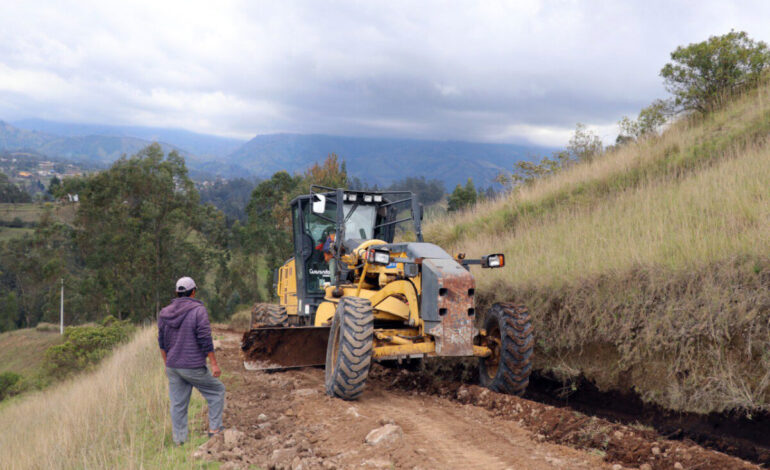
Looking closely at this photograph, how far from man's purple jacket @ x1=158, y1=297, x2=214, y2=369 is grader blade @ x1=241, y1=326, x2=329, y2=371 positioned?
93.9 inches

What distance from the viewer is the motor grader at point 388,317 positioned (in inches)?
253

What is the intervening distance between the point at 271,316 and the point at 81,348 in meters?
20.7

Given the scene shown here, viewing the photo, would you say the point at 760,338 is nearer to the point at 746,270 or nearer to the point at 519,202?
the point at 746,270

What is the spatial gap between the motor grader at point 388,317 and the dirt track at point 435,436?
0.45 m

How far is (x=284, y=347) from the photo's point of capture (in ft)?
27.5

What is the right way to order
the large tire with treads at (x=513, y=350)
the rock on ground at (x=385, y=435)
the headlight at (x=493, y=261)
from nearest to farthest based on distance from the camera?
the rock on ground at (x=385, y=435)
the large tire with treads at (x=513, y=350)
the headlight at (x=493, y=261)

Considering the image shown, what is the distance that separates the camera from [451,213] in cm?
1784

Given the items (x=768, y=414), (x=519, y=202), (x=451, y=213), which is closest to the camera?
(x=768, y=414)

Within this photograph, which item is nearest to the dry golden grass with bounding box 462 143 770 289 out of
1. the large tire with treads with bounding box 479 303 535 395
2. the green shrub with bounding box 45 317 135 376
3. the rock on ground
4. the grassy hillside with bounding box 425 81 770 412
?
the grassy hillside with bounding box 425 81 770 412

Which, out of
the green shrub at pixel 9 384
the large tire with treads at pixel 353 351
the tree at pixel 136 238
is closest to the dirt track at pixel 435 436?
the large tire with treads at pixel 353 351

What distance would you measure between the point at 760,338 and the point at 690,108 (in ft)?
37.6

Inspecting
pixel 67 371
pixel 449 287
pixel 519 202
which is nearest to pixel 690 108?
pixel 519 202

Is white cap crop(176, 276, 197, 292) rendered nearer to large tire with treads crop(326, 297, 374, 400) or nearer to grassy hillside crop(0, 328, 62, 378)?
large tire with treads crop(326, 297, 374, 400)

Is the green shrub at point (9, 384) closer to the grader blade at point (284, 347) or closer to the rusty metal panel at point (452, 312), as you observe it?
the grader blade at point (284, 347)
